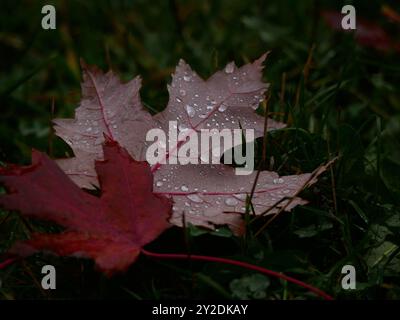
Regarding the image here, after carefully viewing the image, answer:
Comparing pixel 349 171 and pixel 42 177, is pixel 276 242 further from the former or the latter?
pixel 42 177

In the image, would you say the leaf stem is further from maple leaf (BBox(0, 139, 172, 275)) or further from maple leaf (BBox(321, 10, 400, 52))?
maple leaf (BBox(321, 10, 400, 52))

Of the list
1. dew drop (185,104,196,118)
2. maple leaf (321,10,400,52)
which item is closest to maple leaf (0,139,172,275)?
dew drop (185,104,196,118)

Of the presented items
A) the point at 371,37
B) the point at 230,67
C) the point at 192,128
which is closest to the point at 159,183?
the point at 192,128

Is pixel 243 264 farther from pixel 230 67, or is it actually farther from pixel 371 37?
pixel 371 37

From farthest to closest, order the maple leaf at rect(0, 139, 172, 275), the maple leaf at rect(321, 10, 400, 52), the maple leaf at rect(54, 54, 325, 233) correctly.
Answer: the maple leaf at rect(321, 10, 400, 52), the maple leaf at rect(54, 54, 325, 233), the maple leaf at rect(0, 139, 172, 275)

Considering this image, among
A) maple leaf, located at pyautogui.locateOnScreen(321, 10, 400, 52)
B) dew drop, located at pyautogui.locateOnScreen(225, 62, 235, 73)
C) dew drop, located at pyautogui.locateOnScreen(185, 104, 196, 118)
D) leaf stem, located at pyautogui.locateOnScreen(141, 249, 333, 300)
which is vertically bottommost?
leaf stem, located at pyautogui.locateOnScreen(141, 249, 333, 300)
